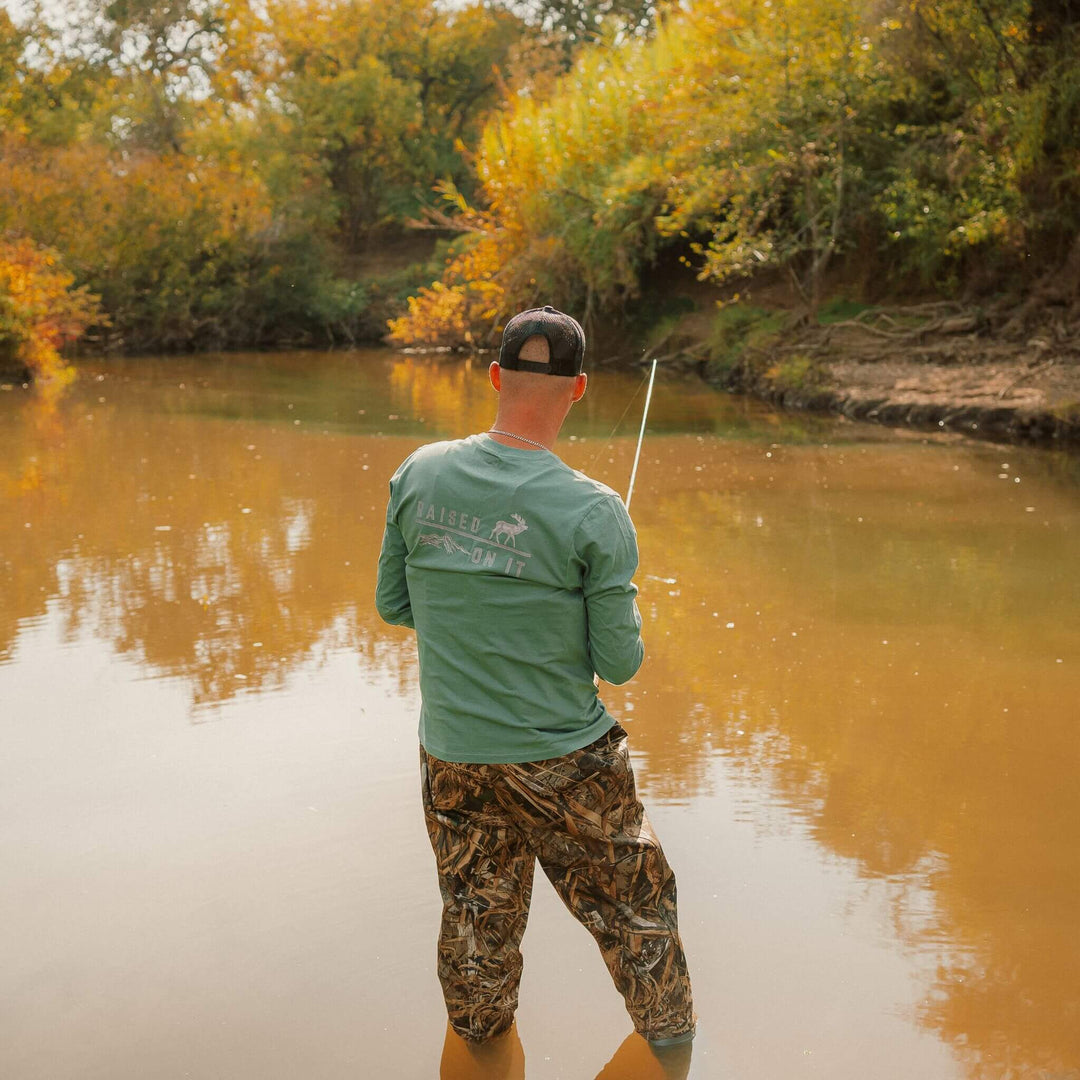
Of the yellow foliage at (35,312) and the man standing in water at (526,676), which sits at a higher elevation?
the man standing in water at (526,676)

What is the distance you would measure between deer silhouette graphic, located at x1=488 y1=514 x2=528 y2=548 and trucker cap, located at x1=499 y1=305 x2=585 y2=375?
1.02ft

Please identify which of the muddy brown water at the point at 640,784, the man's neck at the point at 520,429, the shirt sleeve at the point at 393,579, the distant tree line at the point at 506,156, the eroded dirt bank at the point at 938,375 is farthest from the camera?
the distant tree line at the point at 506,156

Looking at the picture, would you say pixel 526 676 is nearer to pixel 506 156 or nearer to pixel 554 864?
pixel 554 864

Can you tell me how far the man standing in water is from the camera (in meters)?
2.55

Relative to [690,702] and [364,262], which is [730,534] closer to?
[690,702]

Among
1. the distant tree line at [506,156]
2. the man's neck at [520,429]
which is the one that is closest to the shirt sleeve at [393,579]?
the man's neck at [520,429]

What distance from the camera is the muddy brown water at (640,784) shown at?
3.19 metres

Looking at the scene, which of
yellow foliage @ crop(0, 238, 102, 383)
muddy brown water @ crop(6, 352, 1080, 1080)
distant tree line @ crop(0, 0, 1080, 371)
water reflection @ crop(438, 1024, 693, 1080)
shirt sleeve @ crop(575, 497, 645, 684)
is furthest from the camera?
yellow foliage @ crop(0, 238, 102, 383)

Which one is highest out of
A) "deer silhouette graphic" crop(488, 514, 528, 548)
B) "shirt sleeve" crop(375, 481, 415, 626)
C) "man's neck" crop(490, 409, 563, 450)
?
"man's neck" crop(490, 409, 563, 450)

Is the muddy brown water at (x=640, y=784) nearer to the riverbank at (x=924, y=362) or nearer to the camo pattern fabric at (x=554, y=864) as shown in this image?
the camo pattern fabric at (x=554, y=864)

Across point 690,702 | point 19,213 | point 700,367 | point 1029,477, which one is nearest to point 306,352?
point 19,213

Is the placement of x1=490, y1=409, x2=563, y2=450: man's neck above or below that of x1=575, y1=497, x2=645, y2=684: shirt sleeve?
above

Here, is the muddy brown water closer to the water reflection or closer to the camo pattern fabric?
the water reflection

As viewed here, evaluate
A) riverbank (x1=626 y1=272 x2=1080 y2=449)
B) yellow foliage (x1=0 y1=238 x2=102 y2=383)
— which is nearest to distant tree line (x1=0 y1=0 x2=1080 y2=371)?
yellow foliage (x1=0 y1=238 x2=102 y2=383)
